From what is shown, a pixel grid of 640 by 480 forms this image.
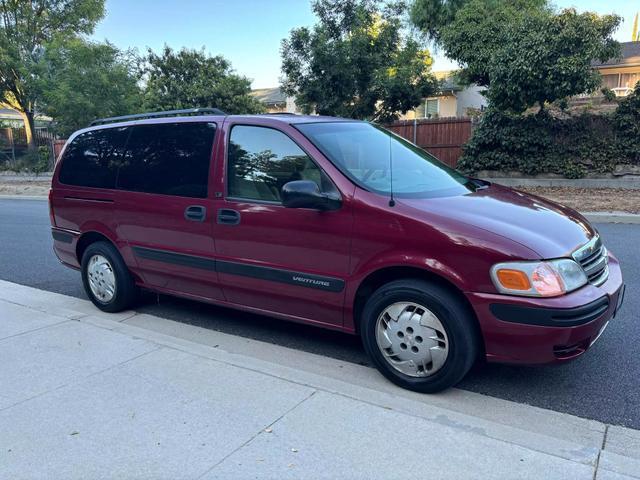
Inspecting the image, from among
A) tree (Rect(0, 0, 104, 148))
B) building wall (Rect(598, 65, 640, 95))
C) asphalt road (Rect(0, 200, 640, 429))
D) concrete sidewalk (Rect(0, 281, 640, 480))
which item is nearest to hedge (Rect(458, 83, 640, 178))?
asphalt road (Rect(0, 200, 640, 429))

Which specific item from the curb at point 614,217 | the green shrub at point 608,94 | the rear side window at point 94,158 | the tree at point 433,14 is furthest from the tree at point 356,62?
the rear side window at point 94,158

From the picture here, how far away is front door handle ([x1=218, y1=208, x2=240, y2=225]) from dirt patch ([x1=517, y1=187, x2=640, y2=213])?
9.29m

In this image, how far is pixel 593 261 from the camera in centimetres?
341

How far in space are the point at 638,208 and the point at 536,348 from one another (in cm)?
977

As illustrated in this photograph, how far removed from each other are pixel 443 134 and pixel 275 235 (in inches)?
586

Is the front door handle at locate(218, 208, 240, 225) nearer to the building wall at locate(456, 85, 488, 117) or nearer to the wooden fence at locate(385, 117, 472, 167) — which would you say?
the wooden fence at locate(385, 117, 472, 167)

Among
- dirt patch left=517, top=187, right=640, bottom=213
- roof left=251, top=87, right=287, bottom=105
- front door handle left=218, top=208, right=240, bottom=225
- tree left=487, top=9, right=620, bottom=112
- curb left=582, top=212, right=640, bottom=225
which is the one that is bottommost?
curb left=582, top=212, right=640, bottom=225

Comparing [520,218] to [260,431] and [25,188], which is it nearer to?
[260,431]

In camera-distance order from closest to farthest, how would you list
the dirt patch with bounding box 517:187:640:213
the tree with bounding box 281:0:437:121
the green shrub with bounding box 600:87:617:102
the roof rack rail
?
the roof rack rail → the dirt patch with bounding box 517:187:640:213 → the green shrub with bounding box 600:87:617:102 → the tree with bounding box 281:0:437:121

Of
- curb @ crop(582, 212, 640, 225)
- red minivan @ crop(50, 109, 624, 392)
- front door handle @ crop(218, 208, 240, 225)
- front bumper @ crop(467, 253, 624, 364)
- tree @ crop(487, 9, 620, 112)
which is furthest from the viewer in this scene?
tree @ crop(487, 9, 620, 112)

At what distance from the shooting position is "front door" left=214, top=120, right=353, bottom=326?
3660mm

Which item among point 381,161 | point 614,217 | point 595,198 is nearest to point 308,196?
point 381,161

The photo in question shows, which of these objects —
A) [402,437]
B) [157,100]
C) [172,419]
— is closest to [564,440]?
[402,437]

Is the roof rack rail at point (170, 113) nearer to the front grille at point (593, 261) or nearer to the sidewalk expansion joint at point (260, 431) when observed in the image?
the sidewalk expansion joint at point (260, 431)
